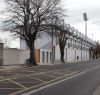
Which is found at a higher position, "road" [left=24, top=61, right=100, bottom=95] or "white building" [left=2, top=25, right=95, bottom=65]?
"white building" [left=2, top=25, right=95, bottom=65]

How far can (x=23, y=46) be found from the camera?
303 feet

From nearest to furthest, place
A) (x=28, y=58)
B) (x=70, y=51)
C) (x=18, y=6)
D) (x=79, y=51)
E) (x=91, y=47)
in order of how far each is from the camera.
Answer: (x=18, y=6) → (x=28, y=58) → (x=70, y=51) → (x=79, y=51) → (x=91, y=47)

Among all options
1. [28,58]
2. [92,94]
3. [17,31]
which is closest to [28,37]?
[17,31]

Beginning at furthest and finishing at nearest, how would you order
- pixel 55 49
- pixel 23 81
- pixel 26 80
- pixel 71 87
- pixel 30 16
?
pixel 55 49 < pixel 30 16 < pixel 26 80 < pixel 23 81 < pixel 71 87

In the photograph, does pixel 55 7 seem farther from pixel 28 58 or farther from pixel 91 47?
pixel 91 47

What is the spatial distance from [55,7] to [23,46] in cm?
3264

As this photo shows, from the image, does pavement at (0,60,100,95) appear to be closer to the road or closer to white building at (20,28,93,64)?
the road

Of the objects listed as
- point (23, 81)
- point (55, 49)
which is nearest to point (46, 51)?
point (55, 49)

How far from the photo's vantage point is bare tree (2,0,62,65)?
5934 cm

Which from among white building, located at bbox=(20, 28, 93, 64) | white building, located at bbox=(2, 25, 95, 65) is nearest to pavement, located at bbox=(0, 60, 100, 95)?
white building, located at bbox=(2, 25, 95, 65)

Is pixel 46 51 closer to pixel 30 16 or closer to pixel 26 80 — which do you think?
pixel 30 16

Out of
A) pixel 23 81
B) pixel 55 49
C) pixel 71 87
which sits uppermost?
pixel 55 49

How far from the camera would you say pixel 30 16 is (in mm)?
60188

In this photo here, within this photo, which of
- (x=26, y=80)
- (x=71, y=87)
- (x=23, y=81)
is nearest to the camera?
(x=71, y=87)
